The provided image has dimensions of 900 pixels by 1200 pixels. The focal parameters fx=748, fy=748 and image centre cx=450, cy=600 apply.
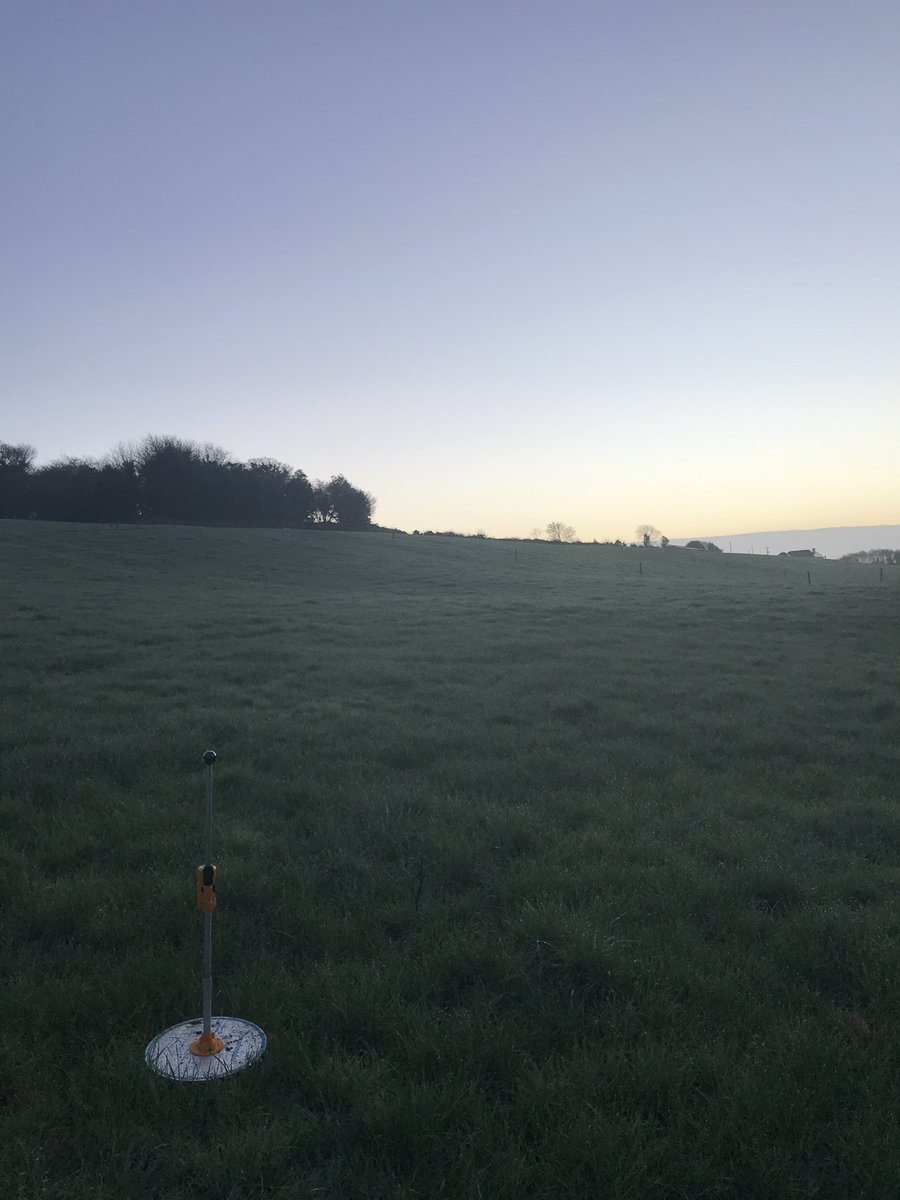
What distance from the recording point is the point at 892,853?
6684mm

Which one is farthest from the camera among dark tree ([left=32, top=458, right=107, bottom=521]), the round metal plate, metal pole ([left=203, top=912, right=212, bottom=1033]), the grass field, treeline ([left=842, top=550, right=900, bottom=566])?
treeline ([left=842, top=550, right=900, bottom=566])

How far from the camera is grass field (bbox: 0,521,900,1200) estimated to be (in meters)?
3.54

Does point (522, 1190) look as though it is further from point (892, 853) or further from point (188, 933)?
point (892, 853)

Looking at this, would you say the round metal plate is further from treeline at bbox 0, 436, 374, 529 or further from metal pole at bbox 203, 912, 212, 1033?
treeline at bbox 0, 436, 374, 529

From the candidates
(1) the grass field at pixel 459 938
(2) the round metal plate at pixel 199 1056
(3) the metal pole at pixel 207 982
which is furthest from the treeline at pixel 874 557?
(3) the metal pole at pixel 207 982

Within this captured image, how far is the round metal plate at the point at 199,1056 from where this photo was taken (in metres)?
3.90

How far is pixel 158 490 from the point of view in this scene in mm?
75688

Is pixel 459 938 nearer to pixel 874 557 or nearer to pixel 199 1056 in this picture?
pixel 199 1056

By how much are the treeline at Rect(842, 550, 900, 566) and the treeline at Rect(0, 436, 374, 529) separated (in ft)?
183

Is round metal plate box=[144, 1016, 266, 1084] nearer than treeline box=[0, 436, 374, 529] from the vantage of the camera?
Yes

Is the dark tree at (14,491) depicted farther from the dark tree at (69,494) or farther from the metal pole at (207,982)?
the metal pole at (207,982)

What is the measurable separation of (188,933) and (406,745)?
15.5 feet

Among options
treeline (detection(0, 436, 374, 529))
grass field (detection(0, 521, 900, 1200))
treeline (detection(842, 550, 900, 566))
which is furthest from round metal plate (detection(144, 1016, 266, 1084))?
treeline (detection(842, 550, 900, 566))

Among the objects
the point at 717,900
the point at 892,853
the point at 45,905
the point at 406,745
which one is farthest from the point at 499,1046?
the point at 406,745
